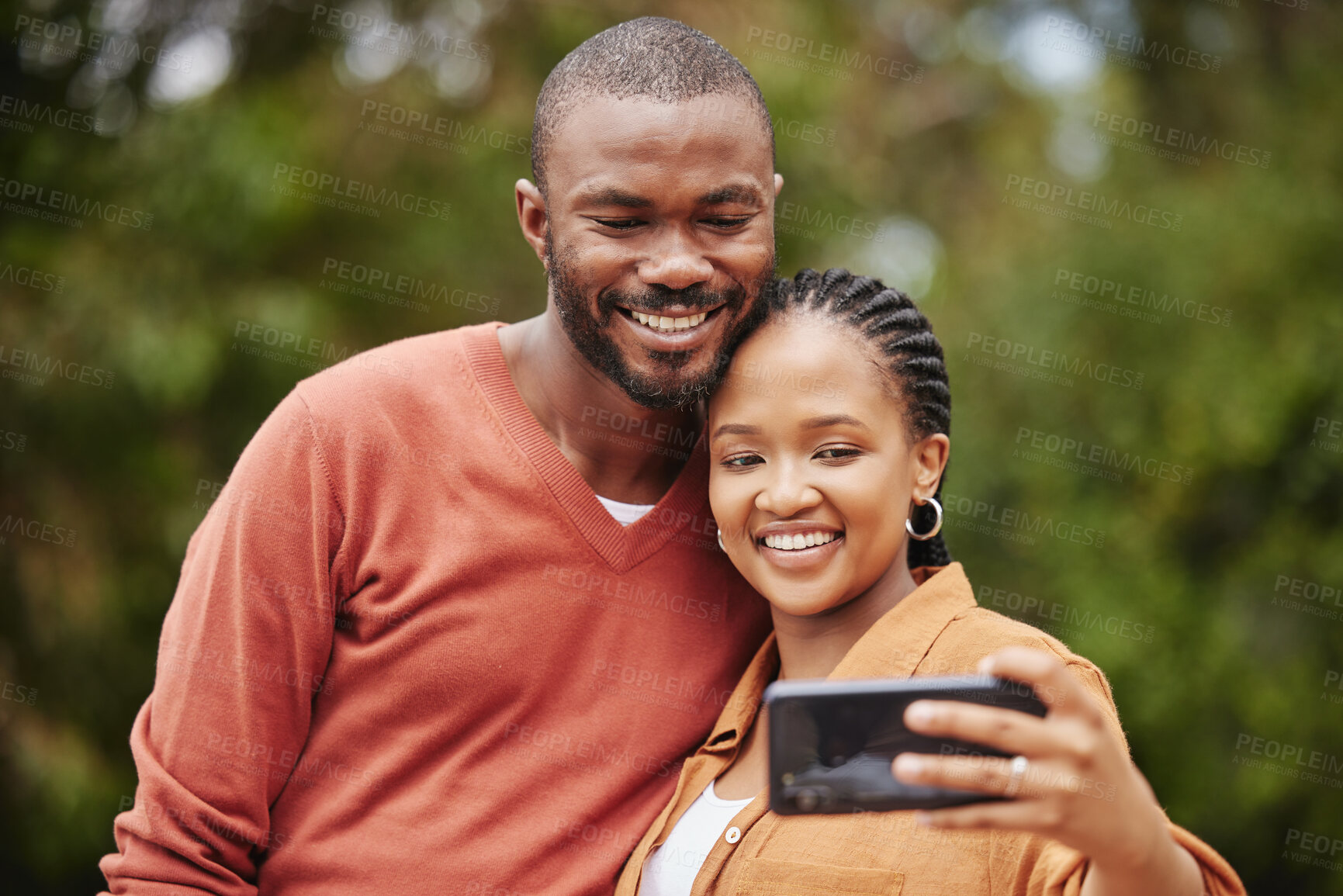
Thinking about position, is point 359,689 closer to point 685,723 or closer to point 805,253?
point 685,723

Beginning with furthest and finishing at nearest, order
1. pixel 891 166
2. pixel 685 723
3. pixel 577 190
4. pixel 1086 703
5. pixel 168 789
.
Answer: pixel 891 166 < pixel 685 723 < pixel 577 190 < pixel 168 789 < pixel 1086 703

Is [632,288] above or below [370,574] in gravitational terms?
above

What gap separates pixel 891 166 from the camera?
30.0 ft

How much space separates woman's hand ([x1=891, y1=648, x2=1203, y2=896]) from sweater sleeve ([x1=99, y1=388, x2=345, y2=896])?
1458 mm

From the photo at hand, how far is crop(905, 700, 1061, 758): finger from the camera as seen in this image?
1.43 metres

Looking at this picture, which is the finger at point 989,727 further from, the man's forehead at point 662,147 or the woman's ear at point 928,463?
the man's forehead at point 662,147

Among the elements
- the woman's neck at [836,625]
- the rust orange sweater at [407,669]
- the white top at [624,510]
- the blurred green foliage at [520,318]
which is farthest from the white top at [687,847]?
the blurred green foliage at [520,318]

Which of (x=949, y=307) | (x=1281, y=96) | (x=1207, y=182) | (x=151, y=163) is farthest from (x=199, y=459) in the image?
(x=1281, y=96)

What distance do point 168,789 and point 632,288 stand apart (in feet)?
4.73

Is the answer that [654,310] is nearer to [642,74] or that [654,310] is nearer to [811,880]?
[642,74]

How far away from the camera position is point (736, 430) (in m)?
2.50

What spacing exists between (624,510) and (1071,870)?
1361 millimetres

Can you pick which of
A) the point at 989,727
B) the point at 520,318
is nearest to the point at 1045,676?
the point at 989,727

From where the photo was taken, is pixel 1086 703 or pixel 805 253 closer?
pixel 1086 703
